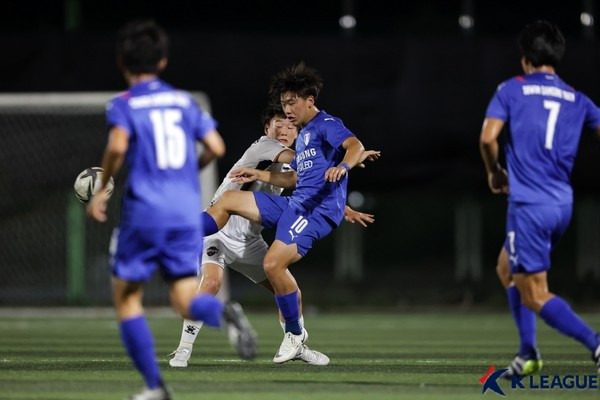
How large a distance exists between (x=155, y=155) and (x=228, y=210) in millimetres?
2804

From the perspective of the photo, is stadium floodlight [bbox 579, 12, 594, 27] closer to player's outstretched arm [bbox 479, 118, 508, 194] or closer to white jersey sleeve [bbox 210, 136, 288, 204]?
white jersey sleeve [bbox 210, 136, 288, 204]

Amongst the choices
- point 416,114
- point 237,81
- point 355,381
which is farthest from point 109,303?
point 355,381

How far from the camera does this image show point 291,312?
856 cm

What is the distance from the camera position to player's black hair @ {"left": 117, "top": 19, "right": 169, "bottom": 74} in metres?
5.98

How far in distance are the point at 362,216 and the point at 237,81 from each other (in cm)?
770

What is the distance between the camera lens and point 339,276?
18.4 meters

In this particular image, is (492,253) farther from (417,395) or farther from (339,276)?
(417,395)

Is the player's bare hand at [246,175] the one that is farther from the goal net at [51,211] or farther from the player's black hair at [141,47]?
the goal net at [51,211]

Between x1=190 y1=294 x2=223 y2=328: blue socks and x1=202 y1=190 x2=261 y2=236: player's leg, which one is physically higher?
x1=202 y1=190 x2=261 y2=236: player's leg

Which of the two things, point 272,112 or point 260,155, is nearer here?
point 260,155

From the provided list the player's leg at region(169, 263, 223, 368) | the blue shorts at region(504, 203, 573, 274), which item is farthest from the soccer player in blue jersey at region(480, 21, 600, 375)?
the player's leg at region(169, 263, 223, 368)

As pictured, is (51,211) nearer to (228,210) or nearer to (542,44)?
(228,210)

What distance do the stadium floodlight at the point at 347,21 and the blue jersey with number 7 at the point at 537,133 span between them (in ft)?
34.8

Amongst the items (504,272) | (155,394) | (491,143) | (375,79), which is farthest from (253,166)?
(375,79)
